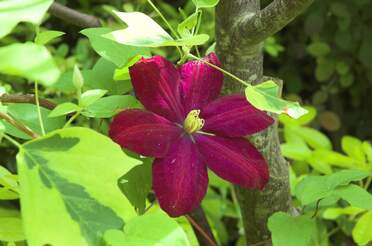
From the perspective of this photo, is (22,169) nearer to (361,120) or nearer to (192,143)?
(192,143)

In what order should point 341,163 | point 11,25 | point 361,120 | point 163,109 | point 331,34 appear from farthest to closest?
point 361,120, point 331,34, point 341,163, point 163,109, point 11,25

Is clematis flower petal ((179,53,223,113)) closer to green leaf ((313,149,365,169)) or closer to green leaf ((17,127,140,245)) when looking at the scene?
green leaf ((17,127,140,245))

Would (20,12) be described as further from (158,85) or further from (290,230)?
(290,230)

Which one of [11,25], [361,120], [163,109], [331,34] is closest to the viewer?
[11,25]

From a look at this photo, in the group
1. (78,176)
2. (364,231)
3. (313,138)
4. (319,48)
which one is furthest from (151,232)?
(319,48)

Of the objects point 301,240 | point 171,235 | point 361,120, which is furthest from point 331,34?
point 171,235

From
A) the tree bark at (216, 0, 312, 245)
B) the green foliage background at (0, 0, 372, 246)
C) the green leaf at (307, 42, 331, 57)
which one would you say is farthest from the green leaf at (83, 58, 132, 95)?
the green leaf at (307, 42, 331, 57)

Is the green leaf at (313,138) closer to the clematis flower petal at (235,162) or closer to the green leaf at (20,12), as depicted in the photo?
the clematis flower petal at (235,162)

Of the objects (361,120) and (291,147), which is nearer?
(291,147)
